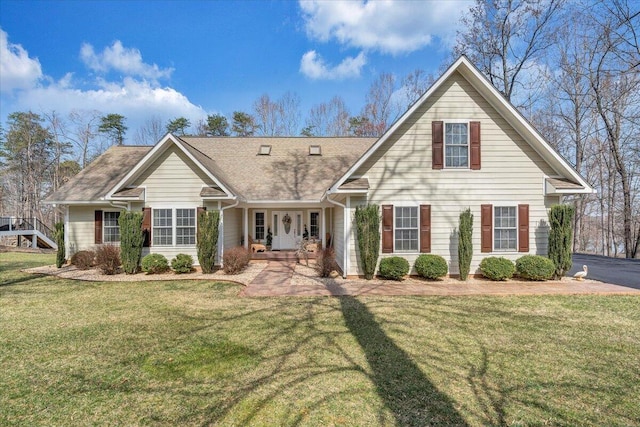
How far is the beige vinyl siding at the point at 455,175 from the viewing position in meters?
10.7

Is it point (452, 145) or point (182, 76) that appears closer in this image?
point (452, 145)

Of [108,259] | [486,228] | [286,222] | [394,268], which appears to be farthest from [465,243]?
[108,259]

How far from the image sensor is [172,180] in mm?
12422

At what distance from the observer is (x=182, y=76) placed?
74.7 feet

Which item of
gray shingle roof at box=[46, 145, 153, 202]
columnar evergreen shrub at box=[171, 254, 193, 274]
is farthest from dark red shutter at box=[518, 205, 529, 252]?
gray shingle roof at box=[46, 145, 153, 202]

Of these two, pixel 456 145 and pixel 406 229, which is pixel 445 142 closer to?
pixel 456 145

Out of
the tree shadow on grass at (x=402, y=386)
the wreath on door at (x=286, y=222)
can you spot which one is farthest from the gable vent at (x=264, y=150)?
the tree shadow on grass at (x=402, y=386)

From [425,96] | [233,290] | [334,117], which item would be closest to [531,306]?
[425,96]

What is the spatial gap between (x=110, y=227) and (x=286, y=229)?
7.96 m

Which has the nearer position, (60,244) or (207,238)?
(207,238)

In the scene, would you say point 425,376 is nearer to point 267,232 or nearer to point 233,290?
point 233,290

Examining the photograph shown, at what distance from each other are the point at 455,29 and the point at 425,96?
46.8ft

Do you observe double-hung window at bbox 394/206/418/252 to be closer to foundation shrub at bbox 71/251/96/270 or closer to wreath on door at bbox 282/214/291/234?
wreath on door at bbox 282/214/291/234

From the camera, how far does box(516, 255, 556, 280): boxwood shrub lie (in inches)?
397
